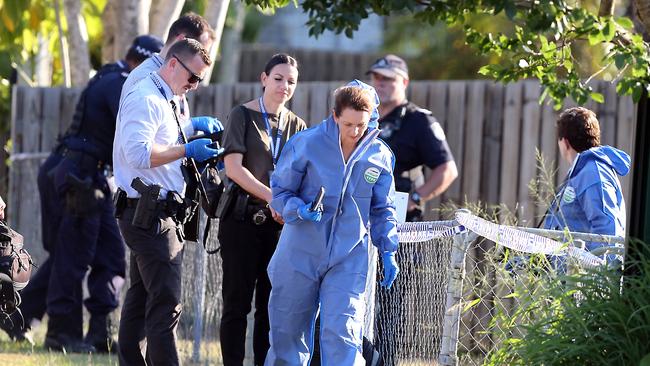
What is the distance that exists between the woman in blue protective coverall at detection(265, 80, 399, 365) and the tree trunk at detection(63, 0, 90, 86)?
6396 millimetres

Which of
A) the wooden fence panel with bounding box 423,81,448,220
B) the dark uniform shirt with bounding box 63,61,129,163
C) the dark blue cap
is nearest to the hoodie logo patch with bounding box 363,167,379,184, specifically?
the dark blue cap

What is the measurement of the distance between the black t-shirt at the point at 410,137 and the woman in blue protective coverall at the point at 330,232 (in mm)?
2066

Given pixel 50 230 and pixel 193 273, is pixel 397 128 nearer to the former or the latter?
pixel 193 273

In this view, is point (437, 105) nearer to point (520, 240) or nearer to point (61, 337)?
point (61, 337)

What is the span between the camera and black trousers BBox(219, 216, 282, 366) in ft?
21.4

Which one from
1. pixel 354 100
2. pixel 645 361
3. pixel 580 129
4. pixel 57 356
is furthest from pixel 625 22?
pixel 57 356

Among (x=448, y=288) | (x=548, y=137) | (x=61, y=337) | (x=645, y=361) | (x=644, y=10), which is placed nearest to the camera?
(x=645, y=361)

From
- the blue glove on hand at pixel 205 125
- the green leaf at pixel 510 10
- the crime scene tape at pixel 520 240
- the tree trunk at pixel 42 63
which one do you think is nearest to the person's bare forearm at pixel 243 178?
the blue glove on hand at pixel 205 125

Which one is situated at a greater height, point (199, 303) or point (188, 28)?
point (188, 28)

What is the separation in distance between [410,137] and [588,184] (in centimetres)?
195

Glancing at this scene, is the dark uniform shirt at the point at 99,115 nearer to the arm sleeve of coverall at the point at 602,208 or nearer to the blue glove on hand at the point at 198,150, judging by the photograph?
the blue glove on hand at the point at 198,150

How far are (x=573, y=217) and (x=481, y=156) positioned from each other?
2799 millimetres

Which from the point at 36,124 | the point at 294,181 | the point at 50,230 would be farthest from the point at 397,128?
the point at 36,124

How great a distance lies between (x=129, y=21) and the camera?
10.6 meters
